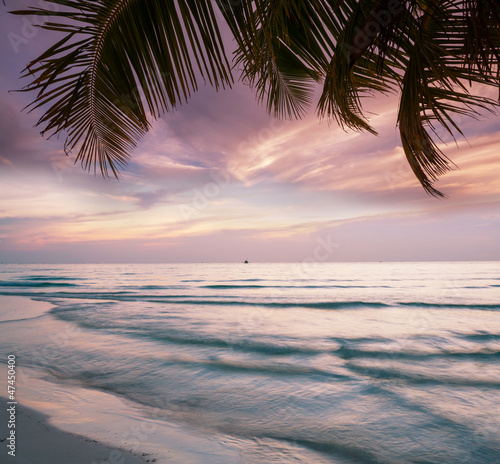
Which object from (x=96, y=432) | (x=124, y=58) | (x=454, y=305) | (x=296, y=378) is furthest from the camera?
(x=454, y=305)

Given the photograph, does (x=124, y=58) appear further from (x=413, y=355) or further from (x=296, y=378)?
(x=413, y=355)

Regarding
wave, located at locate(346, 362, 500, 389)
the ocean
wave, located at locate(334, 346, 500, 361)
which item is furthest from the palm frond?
wave, located at locate(334, 346, 500, 361)

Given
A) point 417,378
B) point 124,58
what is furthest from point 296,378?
point 124,58

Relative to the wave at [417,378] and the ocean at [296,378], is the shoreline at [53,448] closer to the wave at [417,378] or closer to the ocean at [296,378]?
the ocean at [296,378]

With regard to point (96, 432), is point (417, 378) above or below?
below

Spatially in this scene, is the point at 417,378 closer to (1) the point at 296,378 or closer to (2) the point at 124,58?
(1) the point at 296,378

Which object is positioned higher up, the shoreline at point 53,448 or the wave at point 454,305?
the shoreline at point 53,448

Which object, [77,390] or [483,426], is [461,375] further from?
[77,390]

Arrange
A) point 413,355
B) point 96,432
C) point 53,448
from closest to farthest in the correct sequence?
1. point 53,448
2. point 96,432
3. point 413,355

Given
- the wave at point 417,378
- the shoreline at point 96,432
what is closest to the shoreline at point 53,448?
the shoreline at point 96,432

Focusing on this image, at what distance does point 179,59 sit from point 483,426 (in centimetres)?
448

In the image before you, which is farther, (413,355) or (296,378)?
(413,355)

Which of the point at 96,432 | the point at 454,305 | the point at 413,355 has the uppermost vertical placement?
the point at 96,432

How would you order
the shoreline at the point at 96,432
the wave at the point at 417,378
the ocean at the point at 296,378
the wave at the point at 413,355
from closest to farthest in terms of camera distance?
the shoreline at the point at 96,432 < the ocean at the point at 296,378 < the wave at the point at 417,378 < the wave at the point at 413,355
